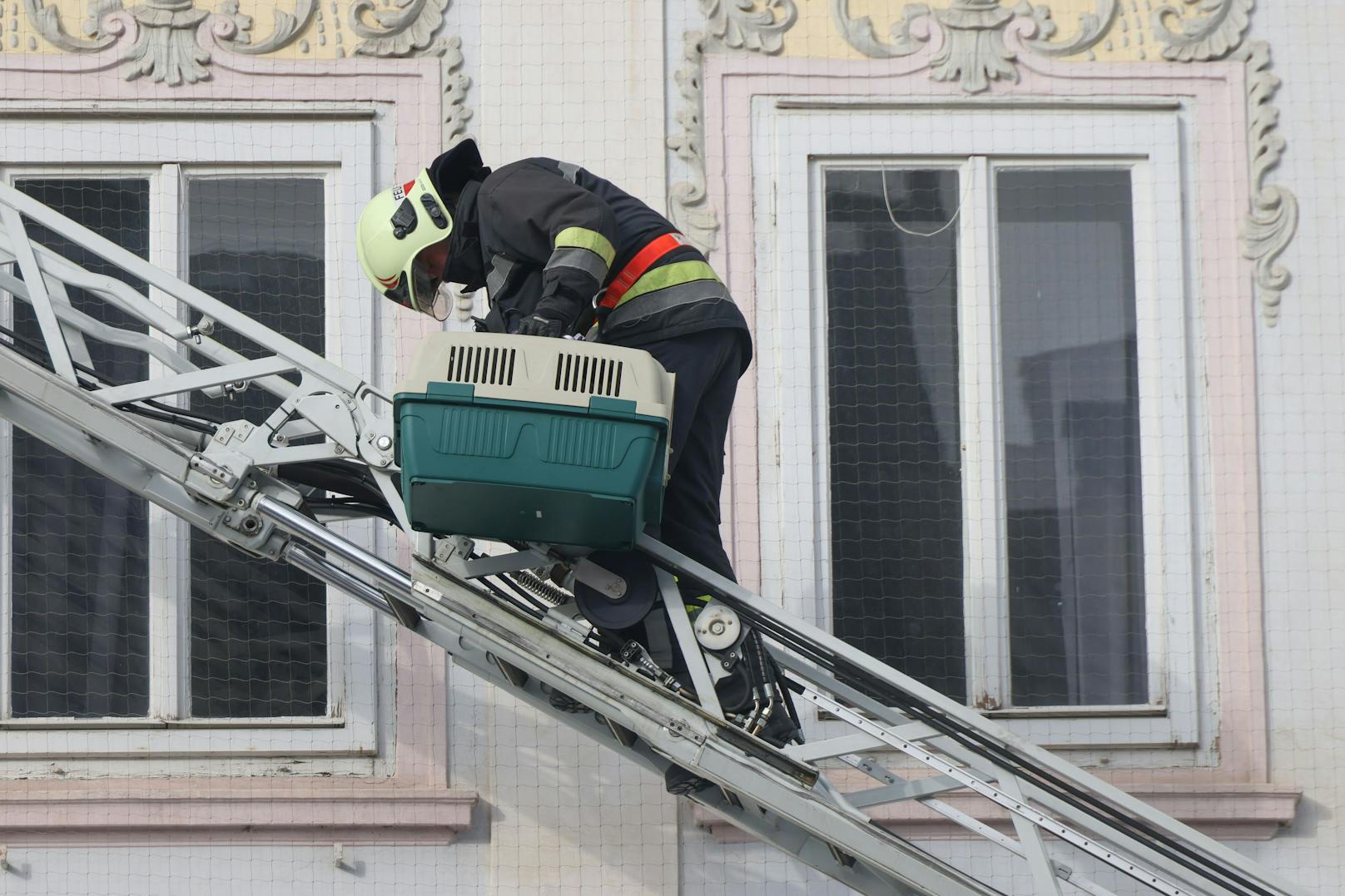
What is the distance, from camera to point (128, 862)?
5.29 m

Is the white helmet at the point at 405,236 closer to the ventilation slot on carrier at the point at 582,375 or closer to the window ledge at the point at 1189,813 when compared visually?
the ventilation slot on carrier at the point at 582,375

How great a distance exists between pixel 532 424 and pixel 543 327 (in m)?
0.24

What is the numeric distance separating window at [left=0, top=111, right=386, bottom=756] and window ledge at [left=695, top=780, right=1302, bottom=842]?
1.69 meters

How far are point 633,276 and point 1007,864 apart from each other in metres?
3.09

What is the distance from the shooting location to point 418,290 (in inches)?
153

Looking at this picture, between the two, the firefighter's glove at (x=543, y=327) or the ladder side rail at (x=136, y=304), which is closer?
the firefighter's glove at (x=543, y=327)

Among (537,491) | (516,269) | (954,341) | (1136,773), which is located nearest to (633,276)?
(516,269)

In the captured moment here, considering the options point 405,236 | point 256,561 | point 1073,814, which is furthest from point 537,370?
point 256,561

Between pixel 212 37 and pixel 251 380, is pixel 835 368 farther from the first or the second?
pixel 212 37

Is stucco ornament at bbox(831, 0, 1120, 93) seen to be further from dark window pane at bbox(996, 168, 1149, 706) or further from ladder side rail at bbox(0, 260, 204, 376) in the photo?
ladder side rail at bbox(0, 260, 204, 376)

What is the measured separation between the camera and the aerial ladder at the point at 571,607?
3559mm

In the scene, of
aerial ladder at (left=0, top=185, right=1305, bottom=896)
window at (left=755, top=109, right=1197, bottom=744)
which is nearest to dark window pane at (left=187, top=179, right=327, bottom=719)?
aerial ladder at (left=0, top=185, right=1305, bottom=896)

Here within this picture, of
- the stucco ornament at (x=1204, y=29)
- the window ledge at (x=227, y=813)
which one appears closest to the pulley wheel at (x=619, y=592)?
the window ledge at (x=227, y=813)

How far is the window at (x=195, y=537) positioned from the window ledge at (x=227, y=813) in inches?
8.5
